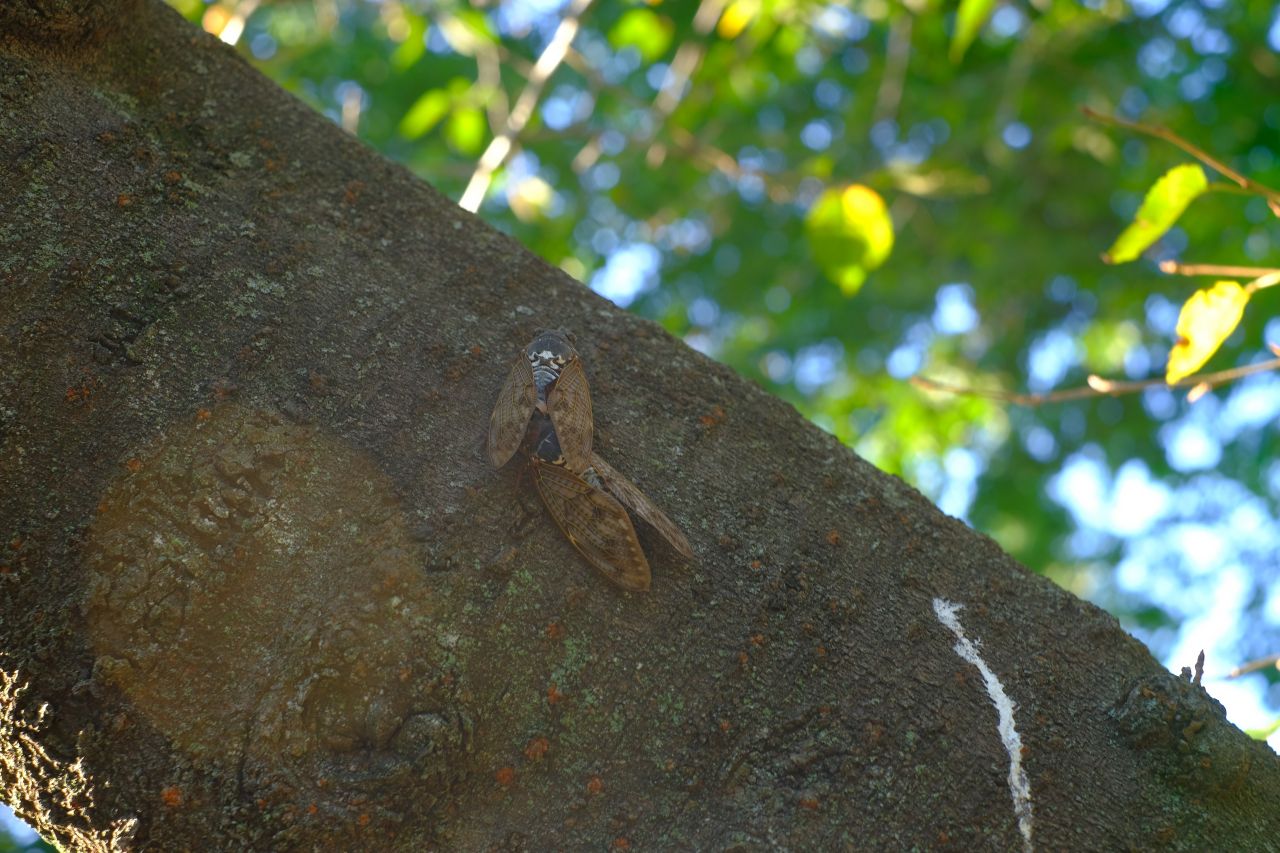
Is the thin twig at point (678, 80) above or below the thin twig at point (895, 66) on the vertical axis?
below

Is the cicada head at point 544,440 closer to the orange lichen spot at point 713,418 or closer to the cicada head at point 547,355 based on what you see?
the cicada head at point 547,355

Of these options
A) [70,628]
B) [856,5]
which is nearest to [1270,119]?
[856,5]

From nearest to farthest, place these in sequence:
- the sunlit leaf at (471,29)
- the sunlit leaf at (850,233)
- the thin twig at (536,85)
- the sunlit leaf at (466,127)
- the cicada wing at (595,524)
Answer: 1. the cicada wing at (595,524)
2. the sunlit leaf at (850,233)
3. the thin twig at (536,85)
4. the sunlit leaf at (471,29)
5. the sunlit leaf at (466,127)

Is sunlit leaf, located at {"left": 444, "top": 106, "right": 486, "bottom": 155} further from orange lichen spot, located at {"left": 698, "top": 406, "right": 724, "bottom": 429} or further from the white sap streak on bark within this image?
the white sap streak on bark

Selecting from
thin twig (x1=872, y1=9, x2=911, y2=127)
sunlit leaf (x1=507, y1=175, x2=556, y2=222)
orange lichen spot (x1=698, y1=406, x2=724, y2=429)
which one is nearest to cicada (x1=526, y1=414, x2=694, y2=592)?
orange lichen spot (x1=698, y1=406, x2=724, y2=429)

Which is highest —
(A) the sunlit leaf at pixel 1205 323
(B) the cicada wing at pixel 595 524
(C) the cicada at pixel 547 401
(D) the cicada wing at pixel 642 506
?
(A) the sunlit leaf at pixel 1205 323

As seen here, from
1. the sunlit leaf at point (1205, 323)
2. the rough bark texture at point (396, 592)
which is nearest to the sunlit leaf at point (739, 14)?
the sunlit leaf at point (1205, 323)

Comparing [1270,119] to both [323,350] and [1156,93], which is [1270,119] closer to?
[1156,93]
